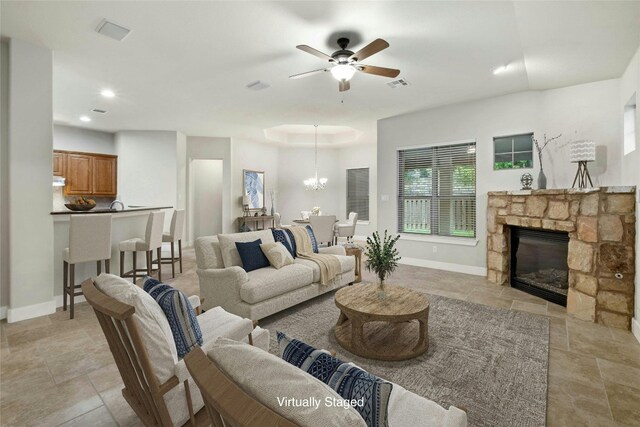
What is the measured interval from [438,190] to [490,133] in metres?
1.27

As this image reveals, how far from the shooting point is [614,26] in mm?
2705

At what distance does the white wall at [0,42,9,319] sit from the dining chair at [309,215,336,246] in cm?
458

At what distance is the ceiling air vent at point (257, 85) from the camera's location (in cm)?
435

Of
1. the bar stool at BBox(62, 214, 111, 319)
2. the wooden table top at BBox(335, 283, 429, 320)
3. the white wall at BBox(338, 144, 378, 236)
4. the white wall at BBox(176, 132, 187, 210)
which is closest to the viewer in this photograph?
the wooden table top at BBox(335, 283, 429, 320)

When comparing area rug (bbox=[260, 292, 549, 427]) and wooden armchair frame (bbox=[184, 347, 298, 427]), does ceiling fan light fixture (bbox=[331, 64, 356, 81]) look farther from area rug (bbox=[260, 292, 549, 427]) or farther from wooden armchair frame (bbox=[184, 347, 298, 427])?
wooden armchair frame (bbox=[184, 347, 298, 427])

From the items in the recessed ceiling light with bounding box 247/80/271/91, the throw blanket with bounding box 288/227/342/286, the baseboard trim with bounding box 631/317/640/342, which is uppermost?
the recessed ceiling light with bounding box 247/80/271/91

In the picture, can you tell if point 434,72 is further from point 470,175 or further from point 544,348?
point 544,348

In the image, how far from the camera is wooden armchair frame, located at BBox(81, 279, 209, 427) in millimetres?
1192

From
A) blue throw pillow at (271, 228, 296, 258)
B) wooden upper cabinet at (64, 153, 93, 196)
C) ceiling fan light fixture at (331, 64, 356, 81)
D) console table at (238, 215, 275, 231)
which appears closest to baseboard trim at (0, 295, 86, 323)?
blue throw pillow at (271, 228, 296, 258)

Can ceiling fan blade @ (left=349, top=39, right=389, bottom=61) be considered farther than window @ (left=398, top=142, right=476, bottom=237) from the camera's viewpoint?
No

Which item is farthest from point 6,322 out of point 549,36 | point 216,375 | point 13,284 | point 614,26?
point 614,26

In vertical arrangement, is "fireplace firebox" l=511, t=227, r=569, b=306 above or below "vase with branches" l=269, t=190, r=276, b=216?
below

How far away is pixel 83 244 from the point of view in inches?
132

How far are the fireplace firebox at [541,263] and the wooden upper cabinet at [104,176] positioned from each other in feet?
28.1
